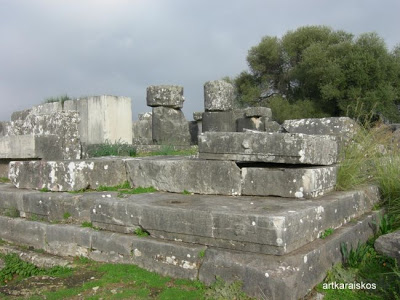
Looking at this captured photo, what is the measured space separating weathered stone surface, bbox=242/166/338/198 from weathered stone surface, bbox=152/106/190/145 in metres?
10.1

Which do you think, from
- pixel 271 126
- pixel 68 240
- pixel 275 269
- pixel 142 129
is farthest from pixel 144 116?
pixel 275 269

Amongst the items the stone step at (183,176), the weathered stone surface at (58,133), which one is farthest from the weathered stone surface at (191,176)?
the weathered stone surface at (58,133)

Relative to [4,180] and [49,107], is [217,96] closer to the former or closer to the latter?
[49,107]

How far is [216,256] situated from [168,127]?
11.4m

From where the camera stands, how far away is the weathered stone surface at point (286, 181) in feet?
13.1

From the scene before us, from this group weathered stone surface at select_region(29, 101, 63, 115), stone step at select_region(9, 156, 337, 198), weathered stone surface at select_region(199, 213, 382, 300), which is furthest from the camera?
weathered stone surface at select_region(29, 101, 63, 115)

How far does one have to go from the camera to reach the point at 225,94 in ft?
49.5

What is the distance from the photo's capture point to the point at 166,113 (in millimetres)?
14633

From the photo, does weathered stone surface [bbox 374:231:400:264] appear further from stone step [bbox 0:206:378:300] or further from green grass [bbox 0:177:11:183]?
green grass [bbox 0:177:11:183]

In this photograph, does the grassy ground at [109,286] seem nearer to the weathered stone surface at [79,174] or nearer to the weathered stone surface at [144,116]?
the weathered stone surface at [79,174]

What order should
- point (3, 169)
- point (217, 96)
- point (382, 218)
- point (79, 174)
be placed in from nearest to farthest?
1. point (382, 218)
2. point (79, 174)
3. point (3, 169)
4. point (217, 96)

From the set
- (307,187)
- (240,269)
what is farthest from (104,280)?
(307,187)

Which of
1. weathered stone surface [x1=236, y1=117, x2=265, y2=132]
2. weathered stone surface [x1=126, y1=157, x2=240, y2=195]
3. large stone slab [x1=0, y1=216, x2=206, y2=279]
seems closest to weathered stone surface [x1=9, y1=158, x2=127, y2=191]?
weathered stone surface [x1=126, y1=157, x2=240, y2=195]

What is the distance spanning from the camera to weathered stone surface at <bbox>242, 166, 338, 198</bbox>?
399 centimetres
